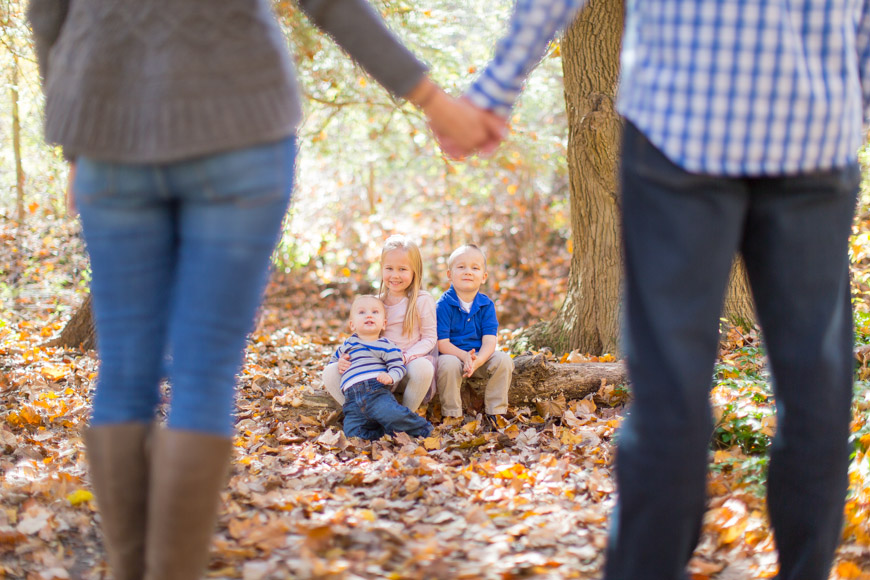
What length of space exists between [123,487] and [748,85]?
1.67m

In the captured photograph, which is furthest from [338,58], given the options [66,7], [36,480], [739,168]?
[739,168]

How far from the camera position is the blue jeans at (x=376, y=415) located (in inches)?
171

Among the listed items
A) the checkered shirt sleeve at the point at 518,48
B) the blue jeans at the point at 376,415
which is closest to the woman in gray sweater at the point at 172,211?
the checkered shirt sleeve at the point at 518,48

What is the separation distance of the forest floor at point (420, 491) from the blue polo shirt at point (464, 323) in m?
0.48

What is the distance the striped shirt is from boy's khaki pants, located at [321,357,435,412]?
0.19 feet

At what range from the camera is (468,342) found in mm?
4879

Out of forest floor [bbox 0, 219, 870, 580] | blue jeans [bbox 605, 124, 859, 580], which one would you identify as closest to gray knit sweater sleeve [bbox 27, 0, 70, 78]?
blue jeans [bbox 605, 124, 859, 580]

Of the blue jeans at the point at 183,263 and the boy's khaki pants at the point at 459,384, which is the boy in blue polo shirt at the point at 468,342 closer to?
the boy's khaki pants at the point at 459,384

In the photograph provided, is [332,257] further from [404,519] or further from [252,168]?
[252,168]

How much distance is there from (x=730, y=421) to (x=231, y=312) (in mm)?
2671

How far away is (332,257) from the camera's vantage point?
41.6 feet

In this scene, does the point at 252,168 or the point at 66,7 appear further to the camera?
the point at 66,7

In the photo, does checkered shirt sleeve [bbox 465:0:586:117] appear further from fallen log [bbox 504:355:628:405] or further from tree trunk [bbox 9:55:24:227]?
tree trunk [bbox 9:55:24:227]

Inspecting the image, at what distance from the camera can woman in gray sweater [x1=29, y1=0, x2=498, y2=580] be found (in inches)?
64.0
